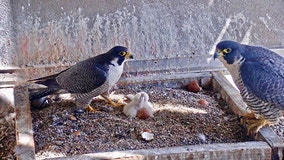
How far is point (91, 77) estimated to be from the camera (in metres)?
3.62

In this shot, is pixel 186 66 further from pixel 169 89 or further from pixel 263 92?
pixel 263 92

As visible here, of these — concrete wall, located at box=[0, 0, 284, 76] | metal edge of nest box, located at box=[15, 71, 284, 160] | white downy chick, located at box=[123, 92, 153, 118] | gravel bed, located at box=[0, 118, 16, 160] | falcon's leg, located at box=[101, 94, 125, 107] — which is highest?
concrete wall, located at box=[0, 0, 284, 76]

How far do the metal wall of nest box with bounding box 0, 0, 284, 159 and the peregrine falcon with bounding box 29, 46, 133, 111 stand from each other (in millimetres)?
590

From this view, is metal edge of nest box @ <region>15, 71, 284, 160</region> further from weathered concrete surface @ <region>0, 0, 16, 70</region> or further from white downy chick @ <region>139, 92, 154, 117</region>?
weathered concrete surface @ <region>0, 0, 16, 70</region>

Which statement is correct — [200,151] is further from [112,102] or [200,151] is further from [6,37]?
[6,37]

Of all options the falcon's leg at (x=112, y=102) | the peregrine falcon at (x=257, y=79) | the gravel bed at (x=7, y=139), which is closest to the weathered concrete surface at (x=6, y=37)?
the gravel bed at (x=7, y=139)

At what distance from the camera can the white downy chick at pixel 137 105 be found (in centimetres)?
357

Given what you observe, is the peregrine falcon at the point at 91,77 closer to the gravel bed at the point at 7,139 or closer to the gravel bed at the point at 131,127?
the gravel bed at the point at 131,127

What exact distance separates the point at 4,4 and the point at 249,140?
2.36 meters

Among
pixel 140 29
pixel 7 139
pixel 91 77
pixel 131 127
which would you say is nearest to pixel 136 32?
pixel 140 29

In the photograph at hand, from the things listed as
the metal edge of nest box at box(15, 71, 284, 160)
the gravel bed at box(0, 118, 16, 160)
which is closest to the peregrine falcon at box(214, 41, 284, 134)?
the metal edge of nest box at box(15, 71, 284, 160)

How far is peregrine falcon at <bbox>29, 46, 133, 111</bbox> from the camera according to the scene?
362cm

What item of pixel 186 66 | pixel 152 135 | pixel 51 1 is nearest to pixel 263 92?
pixel 152 135

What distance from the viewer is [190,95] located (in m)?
4.05
